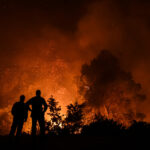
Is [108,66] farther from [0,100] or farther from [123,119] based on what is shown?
[0,100]

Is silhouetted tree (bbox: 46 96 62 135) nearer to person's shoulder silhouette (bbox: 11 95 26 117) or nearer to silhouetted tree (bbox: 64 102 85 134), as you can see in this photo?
silhouetted tree (bbox: 64 102 85 134)

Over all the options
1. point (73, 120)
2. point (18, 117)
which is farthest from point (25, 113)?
point (73, 120)

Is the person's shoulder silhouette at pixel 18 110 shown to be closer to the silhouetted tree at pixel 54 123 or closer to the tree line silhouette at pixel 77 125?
Result: the tree line silhouette at pixel 77 125

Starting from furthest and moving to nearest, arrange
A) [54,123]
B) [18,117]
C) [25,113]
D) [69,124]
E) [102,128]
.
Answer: [54,123] → [69,124] → [102,128] → [25,113] → [18,117]

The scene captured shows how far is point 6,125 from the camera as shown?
4091 centimetres

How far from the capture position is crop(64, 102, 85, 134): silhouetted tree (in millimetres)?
16116

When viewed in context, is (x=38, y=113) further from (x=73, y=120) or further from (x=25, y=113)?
(x=73, y=120)

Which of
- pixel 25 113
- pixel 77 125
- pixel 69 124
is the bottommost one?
pixel 25 113

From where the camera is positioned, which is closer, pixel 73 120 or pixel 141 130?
pixel 141 130

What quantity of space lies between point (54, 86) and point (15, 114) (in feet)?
106

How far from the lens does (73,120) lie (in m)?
16.7

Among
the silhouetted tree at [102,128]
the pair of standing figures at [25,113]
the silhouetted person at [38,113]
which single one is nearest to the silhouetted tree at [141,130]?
the silhouetted tree at [102,128]

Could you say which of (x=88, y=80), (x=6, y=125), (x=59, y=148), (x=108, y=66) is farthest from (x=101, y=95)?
(x=6, y=125)

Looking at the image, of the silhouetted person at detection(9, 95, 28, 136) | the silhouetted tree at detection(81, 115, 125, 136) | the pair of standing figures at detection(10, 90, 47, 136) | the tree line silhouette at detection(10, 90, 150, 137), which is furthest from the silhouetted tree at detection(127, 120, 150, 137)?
the silhouetted person at detection(9, 95, 28, 136)
